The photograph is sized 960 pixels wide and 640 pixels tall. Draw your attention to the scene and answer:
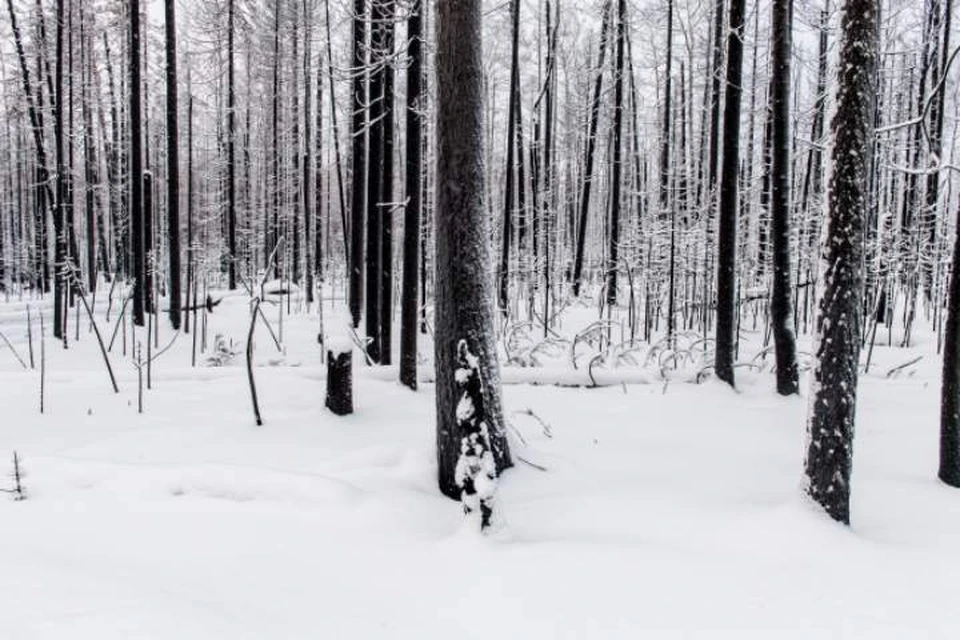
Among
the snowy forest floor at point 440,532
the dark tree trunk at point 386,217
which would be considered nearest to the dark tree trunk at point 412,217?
the snowy forest floor at point 440,532

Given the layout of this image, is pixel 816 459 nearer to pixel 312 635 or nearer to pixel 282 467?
pixel 312 635

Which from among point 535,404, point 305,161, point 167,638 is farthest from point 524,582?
point 305,161

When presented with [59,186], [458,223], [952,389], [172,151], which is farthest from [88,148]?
[952,389]

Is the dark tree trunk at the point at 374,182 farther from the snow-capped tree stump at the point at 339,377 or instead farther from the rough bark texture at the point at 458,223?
the rough bark texture at the point at 458,223

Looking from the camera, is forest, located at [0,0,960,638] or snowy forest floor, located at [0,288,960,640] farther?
forest, located at [0,0,960,638]

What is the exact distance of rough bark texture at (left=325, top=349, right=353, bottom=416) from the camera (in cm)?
568

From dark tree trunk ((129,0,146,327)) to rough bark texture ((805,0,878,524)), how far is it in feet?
40.5

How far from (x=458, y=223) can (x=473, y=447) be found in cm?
146

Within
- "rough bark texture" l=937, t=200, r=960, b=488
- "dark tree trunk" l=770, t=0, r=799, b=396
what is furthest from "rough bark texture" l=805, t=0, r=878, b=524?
"dark tree trunk" l=770, t=0, r=799, b=396

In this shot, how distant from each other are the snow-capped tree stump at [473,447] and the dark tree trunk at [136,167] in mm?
10676

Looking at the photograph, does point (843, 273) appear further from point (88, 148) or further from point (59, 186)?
point (88, 148)

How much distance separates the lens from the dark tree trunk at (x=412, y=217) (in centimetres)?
668

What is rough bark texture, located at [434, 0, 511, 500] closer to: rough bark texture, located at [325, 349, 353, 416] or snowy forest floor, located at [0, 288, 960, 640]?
snowy forest floor, located at [0, 288, 960, 640]

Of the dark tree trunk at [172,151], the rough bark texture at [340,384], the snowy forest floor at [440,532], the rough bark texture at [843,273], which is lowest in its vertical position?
the snowy forest floor at [440,532]
